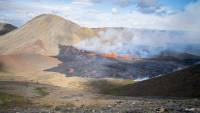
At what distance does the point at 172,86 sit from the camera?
3201 inches

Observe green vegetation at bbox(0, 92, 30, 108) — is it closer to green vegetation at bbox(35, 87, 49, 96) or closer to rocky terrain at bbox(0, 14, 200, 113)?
rocky terrain at bbox(0, 14, 200, 113)

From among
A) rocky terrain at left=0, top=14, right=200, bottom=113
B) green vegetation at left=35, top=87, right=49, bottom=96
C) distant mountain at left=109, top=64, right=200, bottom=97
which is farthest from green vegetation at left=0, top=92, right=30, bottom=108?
distant mountain at left=109, top=64, right=200, bottom=97

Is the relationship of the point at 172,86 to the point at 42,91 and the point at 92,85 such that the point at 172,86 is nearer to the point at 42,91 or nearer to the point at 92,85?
the point at 42,91

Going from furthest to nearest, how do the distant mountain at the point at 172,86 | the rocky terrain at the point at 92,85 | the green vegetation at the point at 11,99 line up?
the distant mountain at the point at 172,86 < the green vegetation at the point at 11,99 < the rocky terrain at the point at 92,85

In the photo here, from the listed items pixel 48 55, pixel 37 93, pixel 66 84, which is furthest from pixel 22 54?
pixel 37 93

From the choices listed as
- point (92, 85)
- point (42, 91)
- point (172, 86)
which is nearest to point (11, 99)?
point (42, 91)

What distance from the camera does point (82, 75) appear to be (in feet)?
431

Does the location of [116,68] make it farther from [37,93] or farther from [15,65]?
[37,93]

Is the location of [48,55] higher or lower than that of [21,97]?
higher

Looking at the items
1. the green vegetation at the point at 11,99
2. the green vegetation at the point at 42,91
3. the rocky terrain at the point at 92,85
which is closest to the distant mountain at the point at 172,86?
the rocky terrain at the point at 92,85

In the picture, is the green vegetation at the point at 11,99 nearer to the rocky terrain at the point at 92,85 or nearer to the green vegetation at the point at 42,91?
the rocky terrain at the point at 92,85

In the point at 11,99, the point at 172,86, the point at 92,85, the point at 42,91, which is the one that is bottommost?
the point at 11,99

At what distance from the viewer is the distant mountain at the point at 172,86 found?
74812 mm

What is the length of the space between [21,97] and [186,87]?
35.8 m
